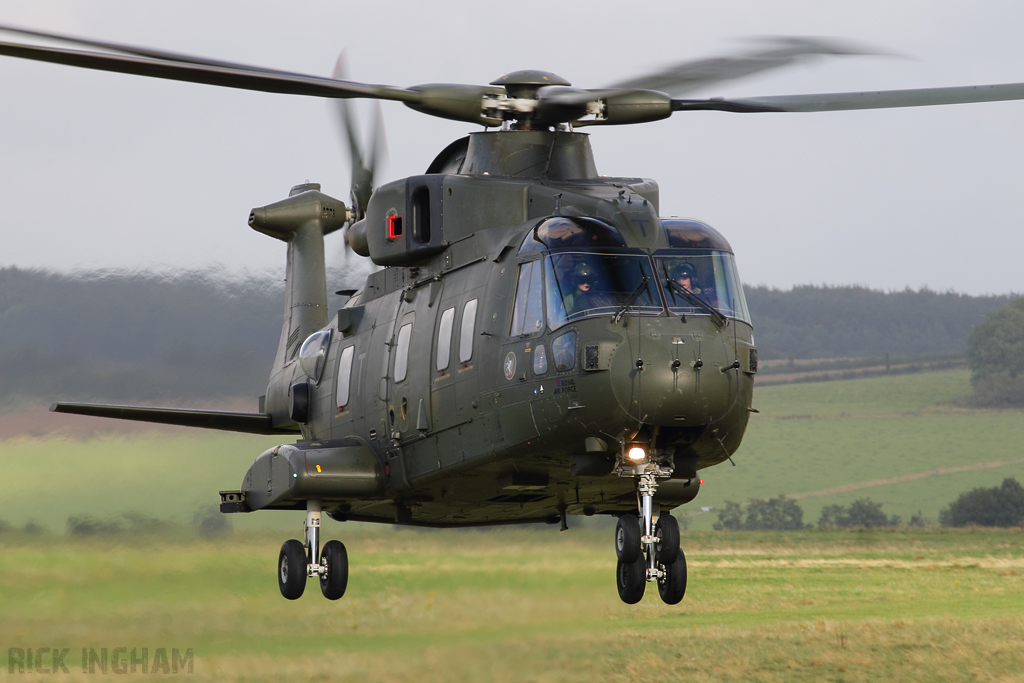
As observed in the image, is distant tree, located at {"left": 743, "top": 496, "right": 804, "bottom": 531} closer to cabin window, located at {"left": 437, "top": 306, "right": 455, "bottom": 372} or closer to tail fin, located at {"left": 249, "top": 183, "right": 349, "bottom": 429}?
tail fin, located at {"left": 249, "top": 183, "right": 349, "bottom": 429}

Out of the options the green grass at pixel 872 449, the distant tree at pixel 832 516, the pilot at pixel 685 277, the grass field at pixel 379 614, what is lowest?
the grass field at pixel 379 614

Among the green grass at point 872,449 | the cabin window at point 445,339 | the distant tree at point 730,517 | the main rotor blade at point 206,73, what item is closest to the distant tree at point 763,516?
the distant tree at point 730,517

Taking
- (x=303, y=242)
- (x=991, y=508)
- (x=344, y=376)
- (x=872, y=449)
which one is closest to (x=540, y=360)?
(x=344, y=376)

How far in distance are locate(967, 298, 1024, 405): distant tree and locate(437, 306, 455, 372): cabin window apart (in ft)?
312

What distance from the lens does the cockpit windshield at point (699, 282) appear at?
12016mm

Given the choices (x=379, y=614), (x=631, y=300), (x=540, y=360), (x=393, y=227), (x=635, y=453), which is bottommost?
(x=379, y=614)

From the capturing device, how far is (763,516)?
8006 centimetres

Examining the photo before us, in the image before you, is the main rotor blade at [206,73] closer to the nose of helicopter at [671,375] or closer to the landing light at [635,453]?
the nose of helicopter at [671,375]

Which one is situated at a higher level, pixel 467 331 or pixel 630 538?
pixel 467 331

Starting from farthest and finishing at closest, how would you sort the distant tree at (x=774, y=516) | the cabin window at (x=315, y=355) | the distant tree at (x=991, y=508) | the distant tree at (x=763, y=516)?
the distant tree at (x=774, y=516)
the distant tree at (x=763, y=516)
the distant tree at (x=991, y=508)
the cabin window at (x=315, y=355)

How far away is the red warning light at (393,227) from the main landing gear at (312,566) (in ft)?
11.8

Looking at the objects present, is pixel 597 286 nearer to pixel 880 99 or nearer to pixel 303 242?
pixel 880 99

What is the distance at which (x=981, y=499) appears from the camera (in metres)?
73.2

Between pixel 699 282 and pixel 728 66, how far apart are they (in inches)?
83.3
